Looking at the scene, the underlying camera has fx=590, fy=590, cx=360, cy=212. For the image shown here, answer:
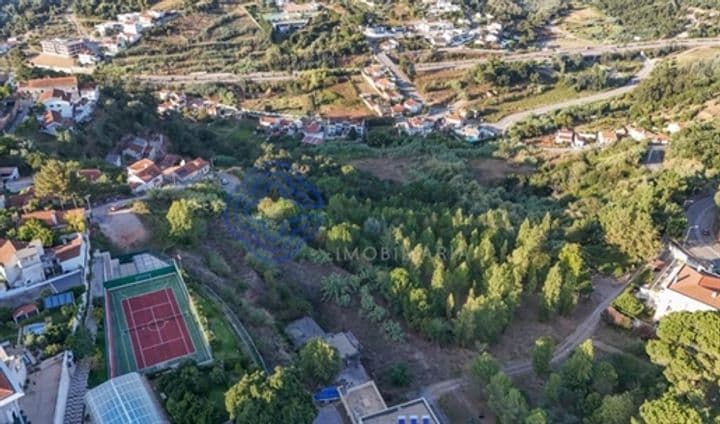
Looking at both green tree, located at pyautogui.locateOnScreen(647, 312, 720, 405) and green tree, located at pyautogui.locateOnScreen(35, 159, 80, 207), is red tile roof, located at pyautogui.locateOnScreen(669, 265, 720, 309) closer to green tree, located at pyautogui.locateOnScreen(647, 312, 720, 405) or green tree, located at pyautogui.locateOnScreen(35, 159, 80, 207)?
green tree, located at pyautogui.locateOnScreen(647, 312, 720, 405)

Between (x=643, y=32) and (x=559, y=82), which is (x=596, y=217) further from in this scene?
(x=643, y=32)

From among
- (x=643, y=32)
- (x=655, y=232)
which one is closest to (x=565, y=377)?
(x=655, y=232)

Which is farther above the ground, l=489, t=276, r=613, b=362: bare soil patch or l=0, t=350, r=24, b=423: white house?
l=0, t=350, r=24, b=423: white house

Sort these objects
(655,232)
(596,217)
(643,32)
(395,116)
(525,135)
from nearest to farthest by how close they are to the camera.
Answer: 1. (655,232)
2. (596,217)
3. (525,135)
4. (395,116)
5. (643,32)

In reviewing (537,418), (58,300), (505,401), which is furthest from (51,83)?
(537,418)

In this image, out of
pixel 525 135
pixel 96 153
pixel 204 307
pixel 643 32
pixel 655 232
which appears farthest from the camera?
pixel 643 32

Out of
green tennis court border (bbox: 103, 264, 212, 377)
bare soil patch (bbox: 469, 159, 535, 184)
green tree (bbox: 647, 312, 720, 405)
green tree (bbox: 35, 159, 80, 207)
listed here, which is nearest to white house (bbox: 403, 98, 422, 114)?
bare soil patch (bbox: 469, 159, 535, 184)

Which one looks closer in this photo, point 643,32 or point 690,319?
point 690,319
